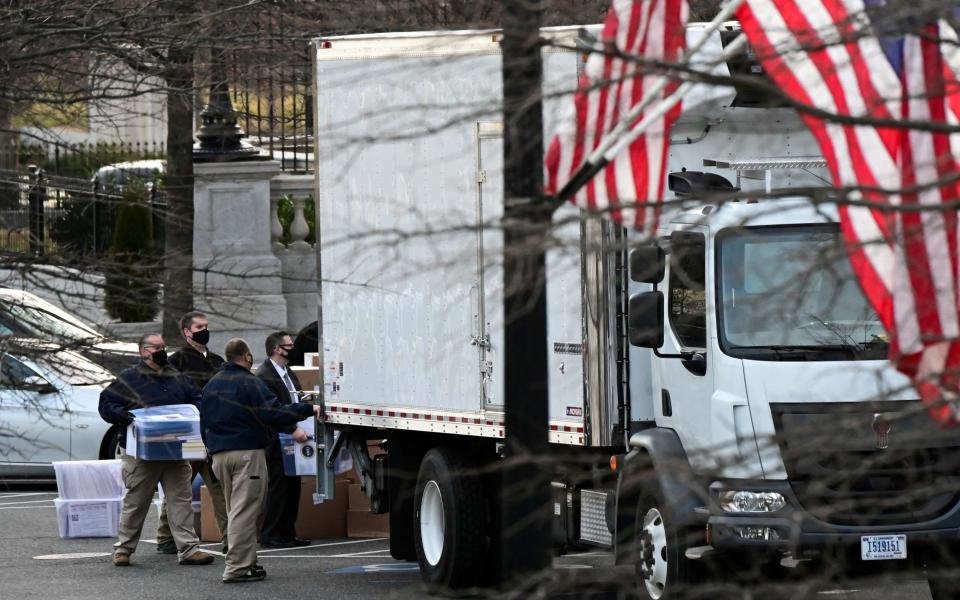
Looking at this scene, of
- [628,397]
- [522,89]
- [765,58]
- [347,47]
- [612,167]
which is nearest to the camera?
[765,58]

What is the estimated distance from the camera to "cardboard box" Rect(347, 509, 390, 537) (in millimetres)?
15570

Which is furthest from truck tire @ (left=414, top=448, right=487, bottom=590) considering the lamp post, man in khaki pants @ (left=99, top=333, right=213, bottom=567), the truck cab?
the lamp post

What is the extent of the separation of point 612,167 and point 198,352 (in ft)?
30.5

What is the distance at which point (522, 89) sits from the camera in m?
4.66

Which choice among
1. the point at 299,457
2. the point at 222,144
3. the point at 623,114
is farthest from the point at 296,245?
the point at 623,114

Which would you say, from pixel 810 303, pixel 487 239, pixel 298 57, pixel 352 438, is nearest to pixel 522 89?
pixel 810 303

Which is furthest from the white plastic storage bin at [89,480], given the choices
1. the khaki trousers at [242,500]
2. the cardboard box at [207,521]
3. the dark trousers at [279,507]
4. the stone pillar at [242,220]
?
the stone pillar at [242,220]

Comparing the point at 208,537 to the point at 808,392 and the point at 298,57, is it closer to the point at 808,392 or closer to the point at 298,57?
the point at 298,57

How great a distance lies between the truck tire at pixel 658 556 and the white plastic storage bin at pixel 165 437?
4530 mm

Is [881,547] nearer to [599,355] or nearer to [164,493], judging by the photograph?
[599,355]

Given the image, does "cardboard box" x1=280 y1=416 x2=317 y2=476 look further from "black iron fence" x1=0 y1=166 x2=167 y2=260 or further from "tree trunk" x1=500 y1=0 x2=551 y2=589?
"tree trunk" x1=500 y1=0 x2=551 y2=589

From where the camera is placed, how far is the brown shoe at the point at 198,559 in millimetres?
14133

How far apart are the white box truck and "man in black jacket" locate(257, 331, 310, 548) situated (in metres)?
1.14

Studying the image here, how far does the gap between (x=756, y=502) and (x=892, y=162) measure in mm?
5664
